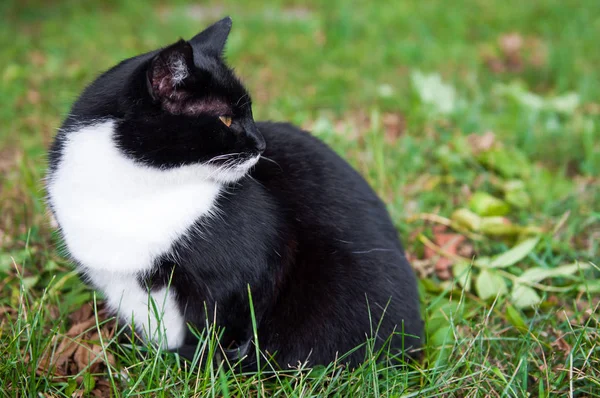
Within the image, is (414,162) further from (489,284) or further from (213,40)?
(213,40)

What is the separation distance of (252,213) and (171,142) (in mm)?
305

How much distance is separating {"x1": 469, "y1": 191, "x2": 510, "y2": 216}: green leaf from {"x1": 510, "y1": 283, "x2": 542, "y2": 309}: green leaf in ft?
1.55

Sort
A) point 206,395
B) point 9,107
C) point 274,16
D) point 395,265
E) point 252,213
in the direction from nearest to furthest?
point 206,395, point 252,213, point 395,265, point 9,107, point 274,16

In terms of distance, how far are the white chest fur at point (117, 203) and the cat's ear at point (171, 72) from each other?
16 centimetres

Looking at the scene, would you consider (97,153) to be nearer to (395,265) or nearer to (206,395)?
(206,395)

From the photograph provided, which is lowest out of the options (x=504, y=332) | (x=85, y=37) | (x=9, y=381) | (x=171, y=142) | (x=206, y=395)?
(x=504, y=332)

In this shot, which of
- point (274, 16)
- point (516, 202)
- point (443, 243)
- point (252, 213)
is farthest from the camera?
point (274, 16)

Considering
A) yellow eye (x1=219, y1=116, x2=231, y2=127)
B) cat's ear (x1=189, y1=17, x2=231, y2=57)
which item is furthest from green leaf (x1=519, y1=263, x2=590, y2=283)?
cat's ear (x1=189, y1=17, x2=231, y2=57)

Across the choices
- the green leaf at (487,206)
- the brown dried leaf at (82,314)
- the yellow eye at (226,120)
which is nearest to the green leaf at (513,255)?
the green leaf at (487,206)

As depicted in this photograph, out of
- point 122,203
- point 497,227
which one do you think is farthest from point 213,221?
point 497,227

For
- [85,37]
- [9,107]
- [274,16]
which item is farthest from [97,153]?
[274,16]

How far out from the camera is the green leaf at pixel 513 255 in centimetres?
208

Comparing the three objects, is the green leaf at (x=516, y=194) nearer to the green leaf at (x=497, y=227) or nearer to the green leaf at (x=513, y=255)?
the green leaf at (x=497, y=227)

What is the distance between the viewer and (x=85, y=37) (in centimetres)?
411
